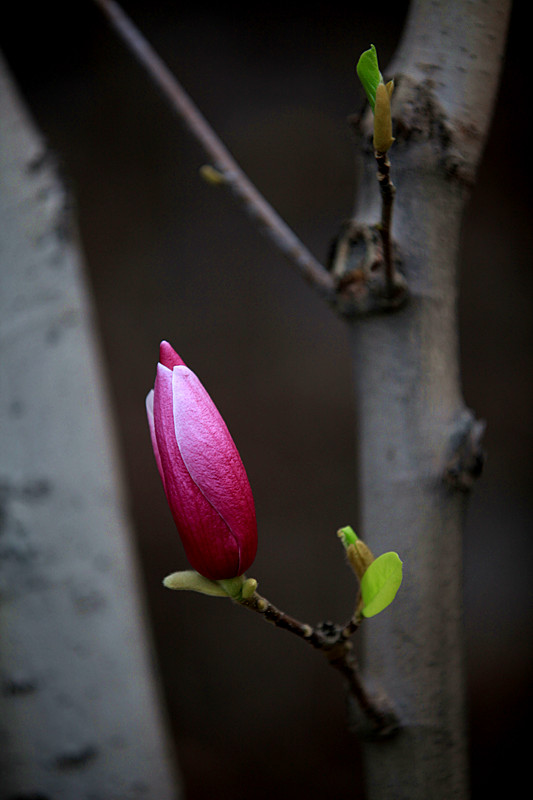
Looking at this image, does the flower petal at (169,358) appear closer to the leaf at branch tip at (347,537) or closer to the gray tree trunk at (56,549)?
the leaf at branch tip at (347,537)

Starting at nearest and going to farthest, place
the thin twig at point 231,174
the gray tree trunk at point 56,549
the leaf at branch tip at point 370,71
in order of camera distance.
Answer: the leaf at branch tip at point 370,71 < the thin twig at point 231,174 < the gray tree trunk at point 56,549

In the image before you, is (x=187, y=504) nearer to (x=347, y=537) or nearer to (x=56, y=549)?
(x=347, y=537)

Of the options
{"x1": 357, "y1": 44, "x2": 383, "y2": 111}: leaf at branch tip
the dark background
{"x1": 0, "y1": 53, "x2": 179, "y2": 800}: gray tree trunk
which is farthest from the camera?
the dark background

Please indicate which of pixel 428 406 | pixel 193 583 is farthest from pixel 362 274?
pixel 193 583

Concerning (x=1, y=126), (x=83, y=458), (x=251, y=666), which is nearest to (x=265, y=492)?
(x=251, y=666)

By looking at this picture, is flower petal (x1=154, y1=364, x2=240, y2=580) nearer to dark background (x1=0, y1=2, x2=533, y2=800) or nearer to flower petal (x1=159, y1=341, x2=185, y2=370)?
flower petal (x1=159, y1=341, x2=185, y2=370)

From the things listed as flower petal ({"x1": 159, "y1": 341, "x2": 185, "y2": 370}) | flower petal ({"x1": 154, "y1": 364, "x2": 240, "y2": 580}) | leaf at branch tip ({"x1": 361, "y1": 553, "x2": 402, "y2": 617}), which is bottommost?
leaf at branch tip ({"x1": 361, "y1": 553, "x2": 402, "y2": 617})

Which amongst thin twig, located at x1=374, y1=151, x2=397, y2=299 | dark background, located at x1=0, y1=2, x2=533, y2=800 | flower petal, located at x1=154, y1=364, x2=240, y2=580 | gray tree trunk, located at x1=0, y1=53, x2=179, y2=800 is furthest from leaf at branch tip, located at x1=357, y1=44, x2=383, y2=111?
dark background, located at x1=0, y1=2, x2=533, y2=800

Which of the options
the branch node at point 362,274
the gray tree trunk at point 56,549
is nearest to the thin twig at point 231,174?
the branch node at point 362,274
